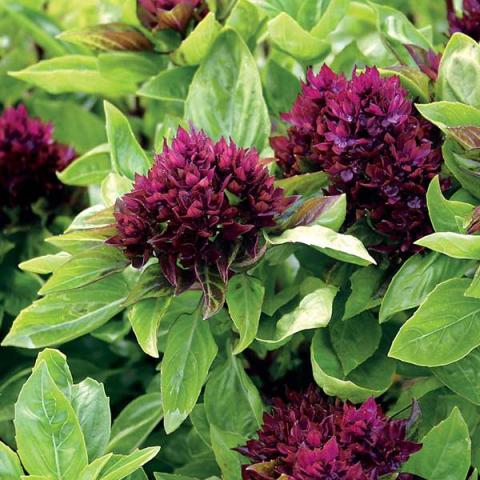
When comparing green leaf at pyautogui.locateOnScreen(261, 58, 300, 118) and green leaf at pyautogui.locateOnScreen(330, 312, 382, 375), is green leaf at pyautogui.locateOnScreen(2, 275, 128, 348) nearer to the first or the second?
green leaf at pyautogui.locateOnScreen(330, 312, 382, 375)

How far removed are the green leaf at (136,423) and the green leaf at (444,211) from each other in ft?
1.38

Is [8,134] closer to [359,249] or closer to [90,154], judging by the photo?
[90,154]

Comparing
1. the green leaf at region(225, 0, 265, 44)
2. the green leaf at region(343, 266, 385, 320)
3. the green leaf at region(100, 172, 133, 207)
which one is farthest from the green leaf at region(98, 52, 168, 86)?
the green leaf at region(343, 266, 385, 320)

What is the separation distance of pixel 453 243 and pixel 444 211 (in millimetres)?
63

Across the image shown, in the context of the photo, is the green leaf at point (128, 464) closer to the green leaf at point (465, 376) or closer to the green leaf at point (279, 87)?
the green leaf at point (465, 376)

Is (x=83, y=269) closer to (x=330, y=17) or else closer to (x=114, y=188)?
(x=114, y=188)

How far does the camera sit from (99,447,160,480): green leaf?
2.79ft

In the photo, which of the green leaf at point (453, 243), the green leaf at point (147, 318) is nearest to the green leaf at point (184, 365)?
the green leaf at point (147, 318)

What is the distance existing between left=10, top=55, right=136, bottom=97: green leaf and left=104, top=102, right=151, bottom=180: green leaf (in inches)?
7.3

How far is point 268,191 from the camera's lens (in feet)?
3.04

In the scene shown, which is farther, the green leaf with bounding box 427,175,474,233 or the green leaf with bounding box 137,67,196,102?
the green leaf with bounding box 137,67,196,102

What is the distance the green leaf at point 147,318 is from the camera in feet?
3.01

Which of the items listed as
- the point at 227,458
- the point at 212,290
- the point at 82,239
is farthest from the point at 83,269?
the point at 227,458

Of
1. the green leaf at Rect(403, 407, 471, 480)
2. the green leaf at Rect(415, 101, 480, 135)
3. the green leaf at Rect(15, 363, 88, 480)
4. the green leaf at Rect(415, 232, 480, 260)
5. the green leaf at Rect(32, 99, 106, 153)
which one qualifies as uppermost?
the green leaf at Rect(415, 101, 480, 135)
